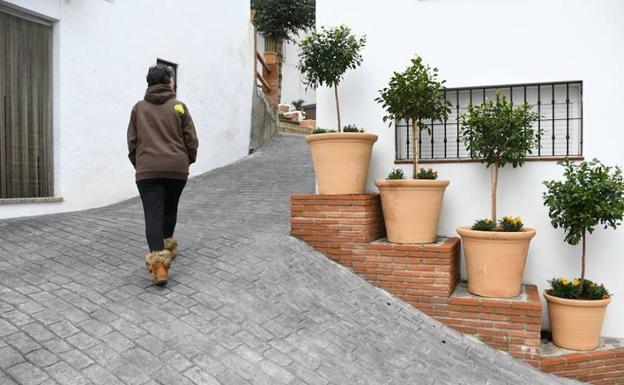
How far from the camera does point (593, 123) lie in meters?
4.90

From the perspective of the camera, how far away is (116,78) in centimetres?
784

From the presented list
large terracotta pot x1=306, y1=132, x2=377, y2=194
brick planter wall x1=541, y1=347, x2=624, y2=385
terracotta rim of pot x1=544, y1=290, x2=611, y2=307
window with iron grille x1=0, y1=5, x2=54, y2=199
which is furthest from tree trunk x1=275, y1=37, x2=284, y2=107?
brick planter wall x1=541, y1=347, x2=624, y2=385

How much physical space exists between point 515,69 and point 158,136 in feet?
12.4

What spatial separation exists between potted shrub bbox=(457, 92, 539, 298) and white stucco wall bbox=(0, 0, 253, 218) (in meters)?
5.57

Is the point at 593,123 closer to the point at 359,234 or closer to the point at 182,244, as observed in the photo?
the point at 359,234

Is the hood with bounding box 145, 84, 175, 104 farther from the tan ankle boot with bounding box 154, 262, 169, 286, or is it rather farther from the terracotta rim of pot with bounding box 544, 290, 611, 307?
the terracotta rim of pot with bounding box 544, 290, 611, 307

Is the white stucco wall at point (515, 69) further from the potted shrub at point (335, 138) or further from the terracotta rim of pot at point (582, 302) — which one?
the terracotta rim of pot at point (582, 302)

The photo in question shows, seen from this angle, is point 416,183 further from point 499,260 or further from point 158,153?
point 158,153

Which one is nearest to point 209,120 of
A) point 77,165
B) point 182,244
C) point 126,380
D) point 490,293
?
point 77,165

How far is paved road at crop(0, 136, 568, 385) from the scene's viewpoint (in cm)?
283

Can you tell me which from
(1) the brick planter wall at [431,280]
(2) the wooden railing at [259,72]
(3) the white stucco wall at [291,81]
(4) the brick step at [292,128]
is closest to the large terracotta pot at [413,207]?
(1) the brick planter wall at [431,280]

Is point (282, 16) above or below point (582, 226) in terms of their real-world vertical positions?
above

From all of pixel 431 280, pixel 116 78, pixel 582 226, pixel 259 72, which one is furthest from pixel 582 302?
pixel 259 72

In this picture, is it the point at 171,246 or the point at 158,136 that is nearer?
the point at 158,136
